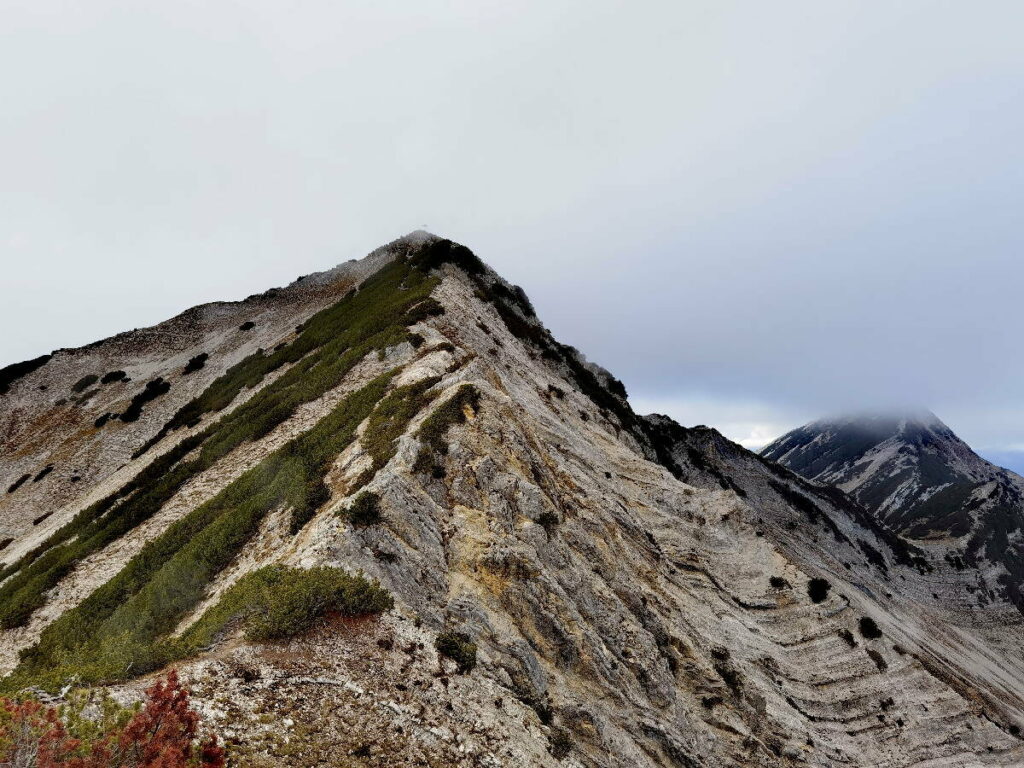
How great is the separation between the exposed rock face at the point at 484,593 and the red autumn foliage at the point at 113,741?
146 centimetres

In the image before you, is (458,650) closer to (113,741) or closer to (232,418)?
(113,741)

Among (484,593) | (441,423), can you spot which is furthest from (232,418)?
(484,593)

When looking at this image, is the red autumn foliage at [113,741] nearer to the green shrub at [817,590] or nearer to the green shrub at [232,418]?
the green shrub at [232,418]

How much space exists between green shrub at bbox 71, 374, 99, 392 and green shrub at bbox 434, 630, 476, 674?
63.9 metres

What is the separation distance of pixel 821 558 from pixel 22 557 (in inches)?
3301

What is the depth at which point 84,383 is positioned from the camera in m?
60.4

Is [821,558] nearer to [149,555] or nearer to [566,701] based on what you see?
[566,701]

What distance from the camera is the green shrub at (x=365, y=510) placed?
17438mm

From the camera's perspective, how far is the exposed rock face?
1286cm

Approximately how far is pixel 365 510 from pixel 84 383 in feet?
199

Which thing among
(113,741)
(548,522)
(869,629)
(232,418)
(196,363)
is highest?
(196,363)

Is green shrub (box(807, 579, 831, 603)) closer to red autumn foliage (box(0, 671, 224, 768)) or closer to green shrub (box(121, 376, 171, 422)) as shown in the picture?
red autumn foliage (box(0, 671, 224, 768))

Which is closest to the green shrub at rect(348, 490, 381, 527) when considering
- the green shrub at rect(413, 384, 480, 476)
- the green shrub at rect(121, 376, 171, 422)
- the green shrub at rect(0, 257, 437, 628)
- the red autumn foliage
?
the green shrub at rect(413, 384, 480, 476)

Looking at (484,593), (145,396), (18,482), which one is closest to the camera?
(484,593)
